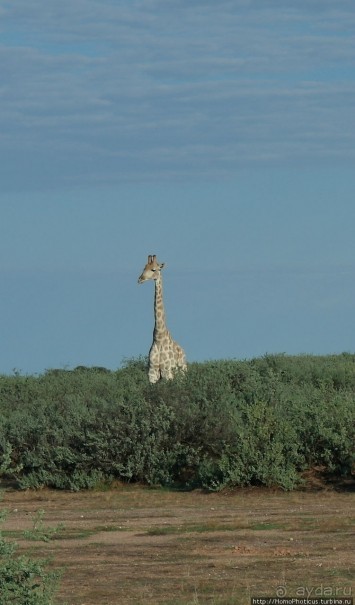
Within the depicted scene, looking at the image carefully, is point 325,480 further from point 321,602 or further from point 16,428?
point 321,602

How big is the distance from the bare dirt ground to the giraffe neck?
16.6 feet

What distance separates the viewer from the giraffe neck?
23.3 meters

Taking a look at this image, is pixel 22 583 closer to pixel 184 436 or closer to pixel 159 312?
pixel 184 436

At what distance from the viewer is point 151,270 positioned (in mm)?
23719

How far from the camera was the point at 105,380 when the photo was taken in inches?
977

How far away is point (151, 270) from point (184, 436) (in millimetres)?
5244

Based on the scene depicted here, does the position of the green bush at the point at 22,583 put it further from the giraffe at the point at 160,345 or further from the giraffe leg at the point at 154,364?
the giraffe leg at the point at 154,364

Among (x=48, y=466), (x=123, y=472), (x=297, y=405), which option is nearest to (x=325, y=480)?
(x=297, y=405)

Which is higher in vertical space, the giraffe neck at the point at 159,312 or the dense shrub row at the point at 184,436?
the giraffe neck at the point at 159,312

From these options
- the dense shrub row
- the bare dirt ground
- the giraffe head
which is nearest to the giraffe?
the giraffe head

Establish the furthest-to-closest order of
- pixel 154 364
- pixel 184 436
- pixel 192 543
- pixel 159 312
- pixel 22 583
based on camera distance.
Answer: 1. pixel 159 312
2. pixel 154 364
3. pixel 184 436
4. pixel 192 543
5. pixel 22 583

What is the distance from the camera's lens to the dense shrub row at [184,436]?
18.0m

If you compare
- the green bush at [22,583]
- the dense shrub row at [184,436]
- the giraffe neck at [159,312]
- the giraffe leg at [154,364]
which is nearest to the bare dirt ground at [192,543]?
the dense shrub row at [184,436]

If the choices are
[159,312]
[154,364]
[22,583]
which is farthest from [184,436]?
[22,583]
